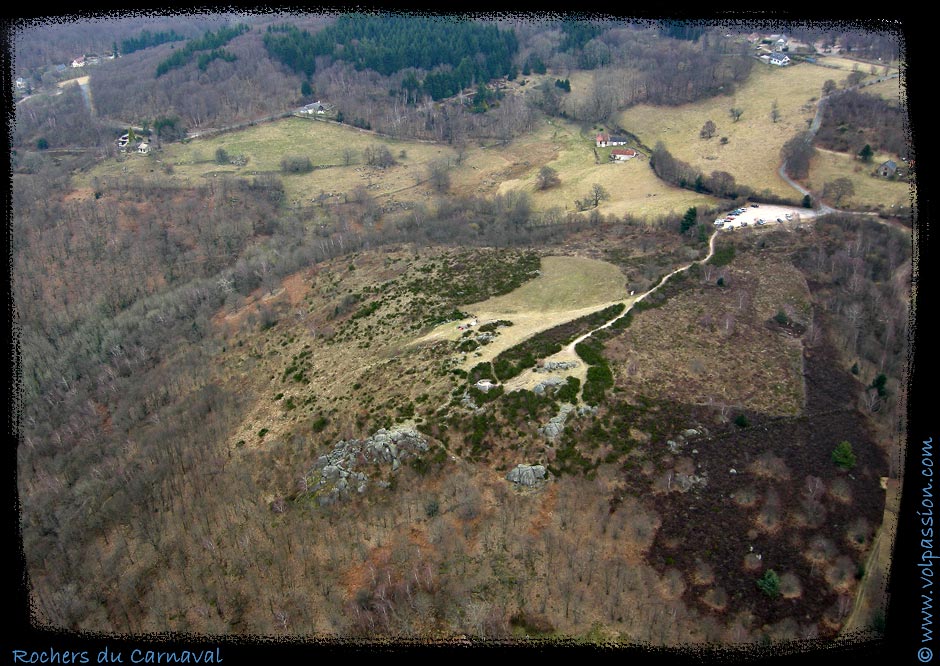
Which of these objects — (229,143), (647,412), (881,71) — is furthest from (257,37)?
(647,412)

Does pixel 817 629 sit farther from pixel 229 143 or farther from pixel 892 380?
pixel 229 143

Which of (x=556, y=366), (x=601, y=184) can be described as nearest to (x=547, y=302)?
(x=556, y=366)

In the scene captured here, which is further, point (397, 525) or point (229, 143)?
point (229, 143)

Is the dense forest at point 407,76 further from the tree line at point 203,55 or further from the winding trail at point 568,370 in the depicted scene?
the winding trail at point 568,370

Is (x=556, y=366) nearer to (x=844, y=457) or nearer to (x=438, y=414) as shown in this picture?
(x=438, y=414)

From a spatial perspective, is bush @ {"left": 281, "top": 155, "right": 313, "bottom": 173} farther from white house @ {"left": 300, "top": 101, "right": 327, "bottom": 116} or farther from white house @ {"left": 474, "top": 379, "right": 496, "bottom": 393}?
white house @ {"left": 474, "top": 379, "right": 496, "bottom": 393}
